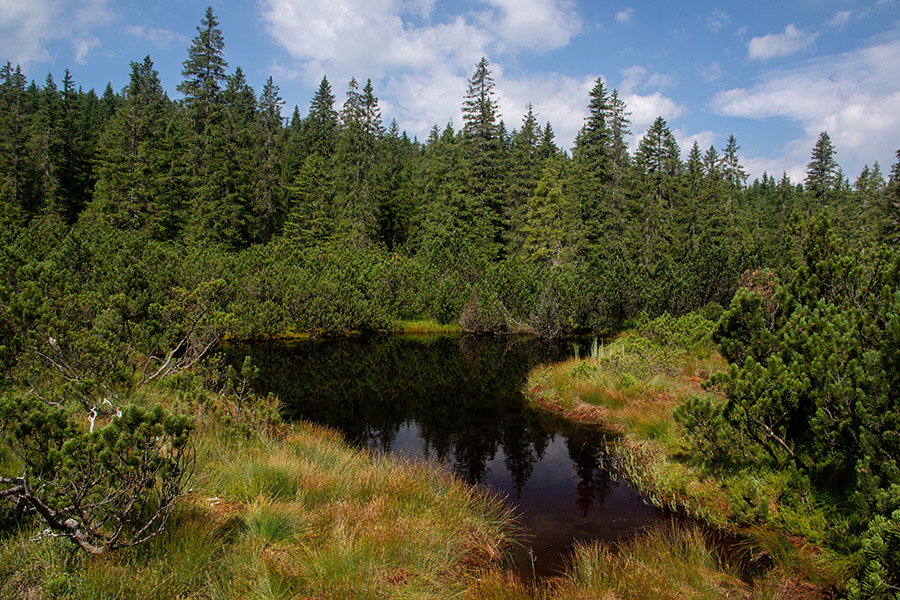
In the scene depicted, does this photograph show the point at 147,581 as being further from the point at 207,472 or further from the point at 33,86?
the point at 33,86

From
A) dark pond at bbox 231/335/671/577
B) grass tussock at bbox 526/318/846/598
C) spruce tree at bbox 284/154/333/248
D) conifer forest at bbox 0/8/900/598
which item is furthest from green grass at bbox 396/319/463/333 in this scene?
spruce tree at bbox 284/154/333/248

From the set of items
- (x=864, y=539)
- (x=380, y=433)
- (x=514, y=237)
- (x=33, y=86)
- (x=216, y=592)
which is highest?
(x=33, y=86)

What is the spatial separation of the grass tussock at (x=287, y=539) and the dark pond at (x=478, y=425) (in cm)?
105

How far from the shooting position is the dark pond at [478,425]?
7426mm

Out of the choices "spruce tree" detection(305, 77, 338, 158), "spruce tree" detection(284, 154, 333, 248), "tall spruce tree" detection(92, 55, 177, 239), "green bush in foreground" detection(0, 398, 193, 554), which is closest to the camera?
"green bush in foreground" detection(0, 398, 193, 554)

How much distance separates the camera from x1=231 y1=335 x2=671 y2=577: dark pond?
743 centimetres

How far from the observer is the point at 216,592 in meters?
3.99

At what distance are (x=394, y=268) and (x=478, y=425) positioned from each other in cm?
1971

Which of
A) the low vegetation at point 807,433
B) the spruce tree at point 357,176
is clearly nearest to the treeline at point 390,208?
the spruce tree at point 357,176

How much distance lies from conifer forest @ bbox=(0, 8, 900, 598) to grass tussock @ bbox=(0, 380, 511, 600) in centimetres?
28

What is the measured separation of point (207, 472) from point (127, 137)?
45960 millimetres

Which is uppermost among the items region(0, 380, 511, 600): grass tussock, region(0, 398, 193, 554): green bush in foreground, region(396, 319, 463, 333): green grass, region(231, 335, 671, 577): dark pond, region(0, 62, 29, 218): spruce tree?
region(0, 62, 29, 218): spruce tree

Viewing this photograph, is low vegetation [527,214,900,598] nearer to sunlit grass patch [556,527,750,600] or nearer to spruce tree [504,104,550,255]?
sunlit grass patch [556,527,750,600]

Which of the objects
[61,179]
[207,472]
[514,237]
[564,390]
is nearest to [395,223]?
[514,237]
